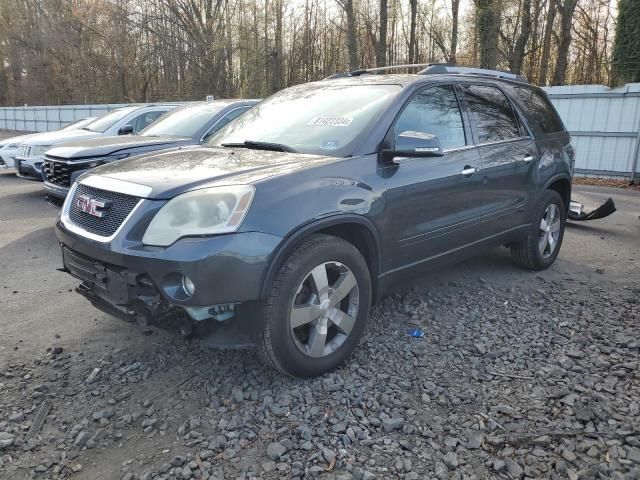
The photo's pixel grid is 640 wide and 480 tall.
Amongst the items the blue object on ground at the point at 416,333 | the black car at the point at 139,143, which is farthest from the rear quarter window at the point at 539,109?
the black car at the point at 139,143

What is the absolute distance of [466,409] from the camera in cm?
288

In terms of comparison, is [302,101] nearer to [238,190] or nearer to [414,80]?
[414,80]

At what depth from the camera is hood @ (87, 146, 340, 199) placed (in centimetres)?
290

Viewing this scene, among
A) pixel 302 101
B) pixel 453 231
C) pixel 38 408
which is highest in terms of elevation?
pixel 302 101

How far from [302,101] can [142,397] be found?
252 centimetres

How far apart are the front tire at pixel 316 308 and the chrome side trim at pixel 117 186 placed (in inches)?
34.9

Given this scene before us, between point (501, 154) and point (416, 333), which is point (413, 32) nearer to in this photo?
point (501, 154)

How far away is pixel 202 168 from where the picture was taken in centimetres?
319

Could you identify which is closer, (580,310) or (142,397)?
(142,397)

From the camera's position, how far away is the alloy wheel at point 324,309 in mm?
3012

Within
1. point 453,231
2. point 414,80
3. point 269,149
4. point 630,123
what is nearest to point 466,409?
point 453,231

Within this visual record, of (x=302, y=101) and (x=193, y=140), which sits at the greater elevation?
(x=302, y=101)

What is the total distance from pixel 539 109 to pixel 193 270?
4192mm

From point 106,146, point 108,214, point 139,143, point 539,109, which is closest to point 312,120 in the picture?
point 108,214
